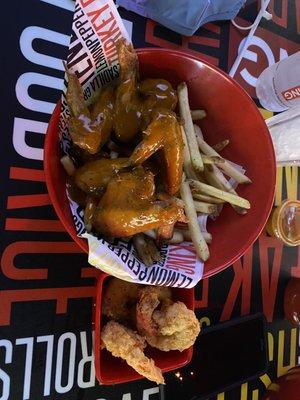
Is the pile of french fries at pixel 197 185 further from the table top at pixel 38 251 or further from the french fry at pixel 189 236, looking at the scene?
the table top at pixel 38 251

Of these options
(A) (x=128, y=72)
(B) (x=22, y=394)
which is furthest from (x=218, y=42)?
(B) (x=22, y=394)

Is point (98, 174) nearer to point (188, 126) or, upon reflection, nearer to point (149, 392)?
point (188, 126)

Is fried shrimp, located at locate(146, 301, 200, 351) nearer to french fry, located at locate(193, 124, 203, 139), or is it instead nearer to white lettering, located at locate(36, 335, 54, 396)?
white lettering, located at locate(36, 335, 54, 396)

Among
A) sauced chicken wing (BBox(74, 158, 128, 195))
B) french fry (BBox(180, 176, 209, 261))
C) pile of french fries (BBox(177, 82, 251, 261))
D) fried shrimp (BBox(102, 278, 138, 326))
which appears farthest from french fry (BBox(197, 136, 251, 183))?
fried shrimp (BBox(102, 278, 138, 326))

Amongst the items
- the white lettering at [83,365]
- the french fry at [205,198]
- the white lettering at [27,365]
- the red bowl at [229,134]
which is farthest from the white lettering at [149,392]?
the french fry at [205,198]

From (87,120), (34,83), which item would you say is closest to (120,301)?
(87,120)

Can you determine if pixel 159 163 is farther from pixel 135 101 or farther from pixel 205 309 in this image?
pixel 205 309
